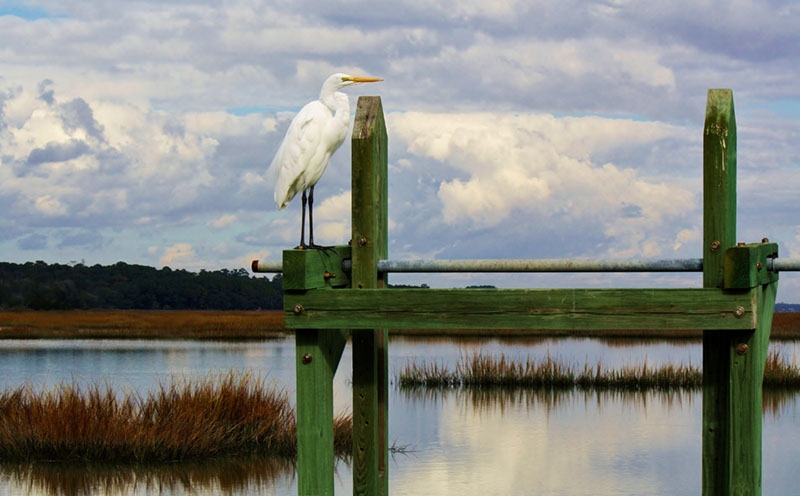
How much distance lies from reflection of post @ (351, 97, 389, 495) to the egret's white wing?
1.00m

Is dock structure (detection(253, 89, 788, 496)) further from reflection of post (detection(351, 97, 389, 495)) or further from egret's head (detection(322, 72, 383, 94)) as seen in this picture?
egret's head (detection(322, 72, 383, 94))

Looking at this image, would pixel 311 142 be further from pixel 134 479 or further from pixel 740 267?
pixel 134 479

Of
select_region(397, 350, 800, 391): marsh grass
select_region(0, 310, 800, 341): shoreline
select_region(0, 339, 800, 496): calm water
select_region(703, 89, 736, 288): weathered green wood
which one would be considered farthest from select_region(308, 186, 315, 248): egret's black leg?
select_region(0, 310, 800, 341): shoreline

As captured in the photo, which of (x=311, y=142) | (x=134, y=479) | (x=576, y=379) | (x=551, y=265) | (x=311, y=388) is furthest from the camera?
(x=576, y=379)

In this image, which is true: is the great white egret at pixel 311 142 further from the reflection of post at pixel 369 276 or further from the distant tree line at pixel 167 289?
the distant tree line at pixel 167 289

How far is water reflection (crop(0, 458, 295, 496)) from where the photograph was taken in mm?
10656

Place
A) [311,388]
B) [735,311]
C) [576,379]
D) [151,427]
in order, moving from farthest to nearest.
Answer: [576,379]
[151,427]
[311,388]
[735,311]

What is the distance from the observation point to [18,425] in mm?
11133

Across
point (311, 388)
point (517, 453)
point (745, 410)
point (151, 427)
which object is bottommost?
point (517, 453)

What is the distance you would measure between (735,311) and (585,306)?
0.57 m

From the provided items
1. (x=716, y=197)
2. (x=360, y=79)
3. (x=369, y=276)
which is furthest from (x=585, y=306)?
(x=360, y=79)

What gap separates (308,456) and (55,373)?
22.6 metres

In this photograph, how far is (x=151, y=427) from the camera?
1091 centimetres

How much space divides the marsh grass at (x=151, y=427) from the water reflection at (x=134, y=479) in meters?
0.10
